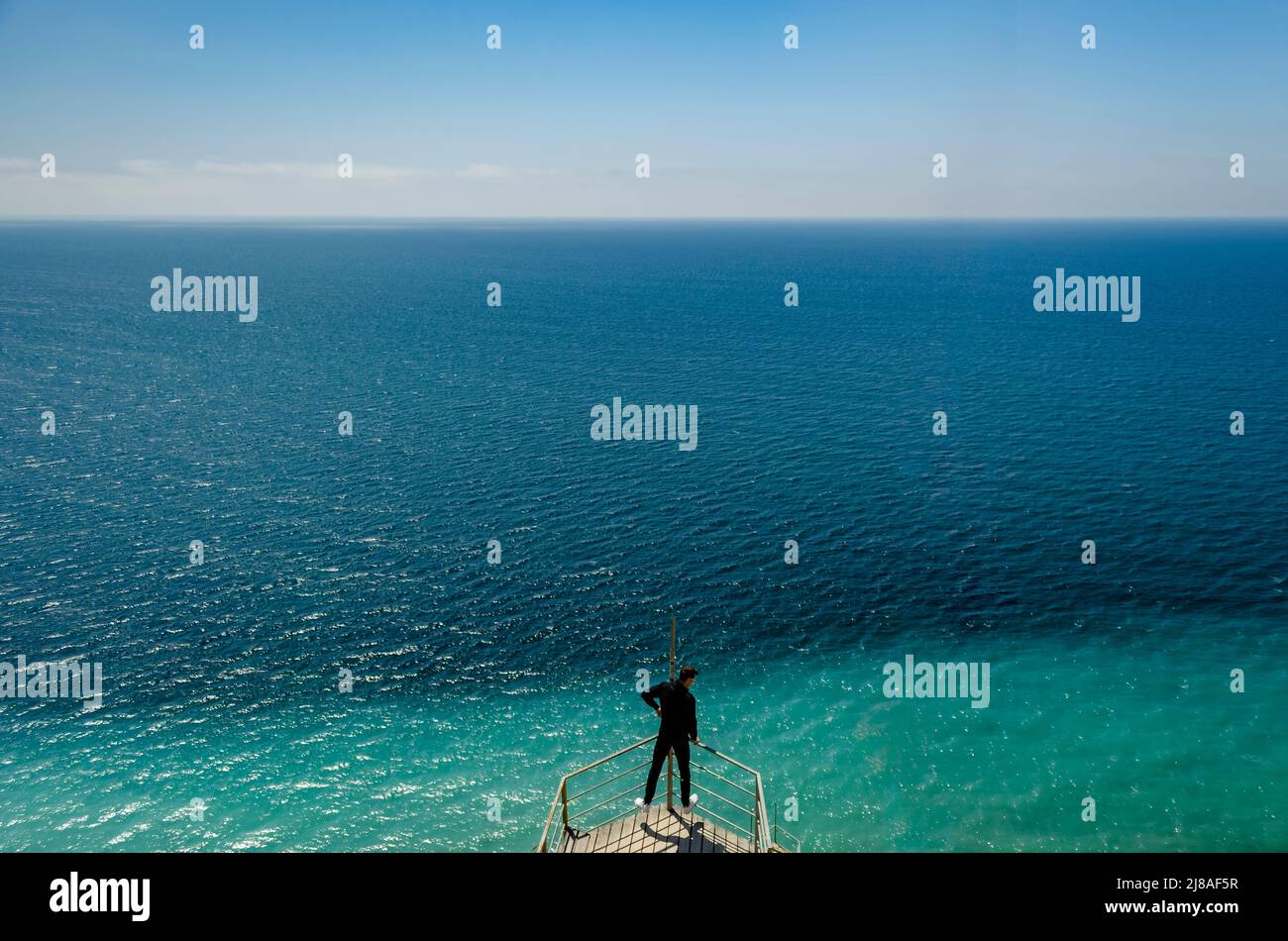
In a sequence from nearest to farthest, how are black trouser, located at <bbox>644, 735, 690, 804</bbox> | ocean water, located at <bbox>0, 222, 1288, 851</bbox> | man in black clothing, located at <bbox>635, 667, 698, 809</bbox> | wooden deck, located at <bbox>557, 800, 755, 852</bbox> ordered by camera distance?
man in black clothing, located at <bbox>635, 667, 698, 809</bbox>, black trouser, located at <bbox>644, 735, 690, 804</bbox>, wooden deck, located at <bbox>557, 800, 755, 852</bbox>, ocean water, located at <bbox>0, 222, 1288, 851</bbox>

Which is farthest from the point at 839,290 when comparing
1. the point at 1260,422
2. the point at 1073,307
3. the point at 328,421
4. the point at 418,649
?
the point at 418,649

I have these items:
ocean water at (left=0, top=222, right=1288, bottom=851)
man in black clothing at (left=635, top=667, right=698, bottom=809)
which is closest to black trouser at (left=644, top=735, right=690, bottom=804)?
man in black clothing at (left=635, top=667, right=698, bottom=809)

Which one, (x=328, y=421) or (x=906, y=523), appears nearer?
(x=906, y=523)

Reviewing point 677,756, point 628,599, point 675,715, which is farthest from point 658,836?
point 628,599

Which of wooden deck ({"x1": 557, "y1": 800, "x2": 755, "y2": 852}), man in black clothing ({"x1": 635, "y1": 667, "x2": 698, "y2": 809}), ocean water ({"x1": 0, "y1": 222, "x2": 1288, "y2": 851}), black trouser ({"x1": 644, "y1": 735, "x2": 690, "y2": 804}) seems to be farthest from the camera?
ocean water ({"x1": 0, "y1": 222, "x2": 1288, "y2": 851})

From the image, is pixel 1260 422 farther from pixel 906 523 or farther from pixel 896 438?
pixel 906 523

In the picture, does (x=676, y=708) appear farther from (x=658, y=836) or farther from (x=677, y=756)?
(x=658, y=836)

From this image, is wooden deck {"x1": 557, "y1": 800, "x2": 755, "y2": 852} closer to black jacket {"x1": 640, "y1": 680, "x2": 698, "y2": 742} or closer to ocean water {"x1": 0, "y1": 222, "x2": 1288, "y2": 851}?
black jacket {"x1": 640, "y1": 680, "x2": 698, "y2": 742}
